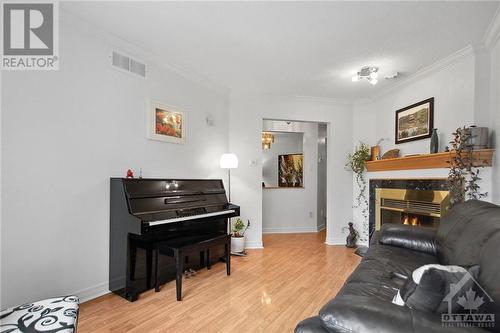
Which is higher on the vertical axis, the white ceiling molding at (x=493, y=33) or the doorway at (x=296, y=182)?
the white ceiling molding at (x=493, y=33)

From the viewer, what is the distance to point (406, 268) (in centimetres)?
179

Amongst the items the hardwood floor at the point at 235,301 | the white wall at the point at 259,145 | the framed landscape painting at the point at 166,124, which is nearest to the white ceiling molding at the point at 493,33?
the white wall at the point at 259,145

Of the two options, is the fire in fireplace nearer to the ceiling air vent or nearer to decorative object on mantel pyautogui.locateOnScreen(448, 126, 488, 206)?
decorative object on mantel pyautogui.locateOnScreen(448, 126, 488, 206)

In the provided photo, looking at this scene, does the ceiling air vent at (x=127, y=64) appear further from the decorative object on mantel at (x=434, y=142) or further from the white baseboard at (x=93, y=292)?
the decorative object on mantel at (x=434, y=142)

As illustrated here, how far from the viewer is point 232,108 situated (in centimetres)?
418

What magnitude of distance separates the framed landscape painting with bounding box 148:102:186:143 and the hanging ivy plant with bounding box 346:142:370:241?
110 inches

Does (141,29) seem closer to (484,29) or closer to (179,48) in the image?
(179,48)

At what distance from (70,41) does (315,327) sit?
2709 mm

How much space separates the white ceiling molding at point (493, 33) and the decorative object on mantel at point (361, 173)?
6.80 feet

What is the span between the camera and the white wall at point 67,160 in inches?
74.7

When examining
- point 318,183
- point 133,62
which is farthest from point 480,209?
point 318,183

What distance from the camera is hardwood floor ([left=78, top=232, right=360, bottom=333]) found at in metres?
1.98

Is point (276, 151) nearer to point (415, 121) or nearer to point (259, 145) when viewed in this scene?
point (259, 145)

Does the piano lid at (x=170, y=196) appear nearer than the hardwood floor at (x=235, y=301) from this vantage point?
No
